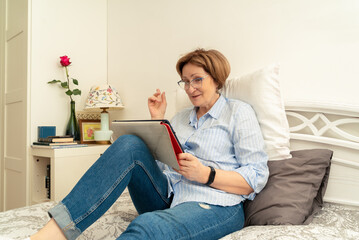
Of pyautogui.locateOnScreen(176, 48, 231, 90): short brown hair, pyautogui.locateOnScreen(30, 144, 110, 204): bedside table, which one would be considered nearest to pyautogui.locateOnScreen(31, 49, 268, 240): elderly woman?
pyautogui.locateOnScreen(176, 48, 231, 90): short brown hair

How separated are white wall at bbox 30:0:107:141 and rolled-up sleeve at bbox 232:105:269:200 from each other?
64.6 inches

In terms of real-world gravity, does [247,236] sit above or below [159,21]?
below

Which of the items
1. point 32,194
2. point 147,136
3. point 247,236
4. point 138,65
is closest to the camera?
point 247,236

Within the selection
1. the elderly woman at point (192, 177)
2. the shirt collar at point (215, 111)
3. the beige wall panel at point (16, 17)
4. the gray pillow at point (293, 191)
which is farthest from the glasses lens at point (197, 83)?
the beige wall panel at point (16, 17)

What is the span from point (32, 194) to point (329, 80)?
6.80ft

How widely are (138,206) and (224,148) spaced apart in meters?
0.42

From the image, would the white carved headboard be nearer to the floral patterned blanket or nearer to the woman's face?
the floral patterned blanket

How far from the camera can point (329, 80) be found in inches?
52.4

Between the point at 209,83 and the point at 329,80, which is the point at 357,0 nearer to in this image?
the point at 329,80

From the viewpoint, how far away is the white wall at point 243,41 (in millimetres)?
1309

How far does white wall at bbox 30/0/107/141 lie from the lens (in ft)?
7.05

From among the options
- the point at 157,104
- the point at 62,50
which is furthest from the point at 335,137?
the point at 62,50

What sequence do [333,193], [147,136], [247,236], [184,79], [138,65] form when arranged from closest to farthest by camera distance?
[247,236], [147,136], [333,193], [184,79], [138,65]

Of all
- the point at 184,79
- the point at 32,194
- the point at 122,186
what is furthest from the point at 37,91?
the point at 122,186
